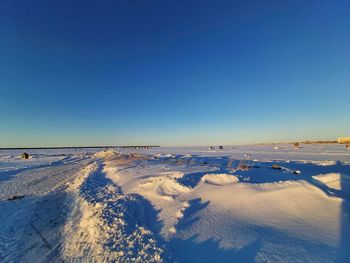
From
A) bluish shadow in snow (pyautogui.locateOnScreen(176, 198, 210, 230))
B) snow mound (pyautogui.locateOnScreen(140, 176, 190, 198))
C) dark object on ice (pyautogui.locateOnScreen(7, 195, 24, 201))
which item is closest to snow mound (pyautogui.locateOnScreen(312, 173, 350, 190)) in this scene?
bluish shadow in snow (pyautogui.locateOnScreen(176, 198, 210, 230))

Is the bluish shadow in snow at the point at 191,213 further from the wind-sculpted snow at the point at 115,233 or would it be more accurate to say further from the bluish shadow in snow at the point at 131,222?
the wind-sculpted snow at the point at 115,233

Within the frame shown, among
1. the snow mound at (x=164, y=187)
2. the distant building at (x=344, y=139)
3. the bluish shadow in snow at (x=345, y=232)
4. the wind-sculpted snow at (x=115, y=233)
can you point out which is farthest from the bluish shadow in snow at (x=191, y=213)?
the distant building at (x=344, y=139)

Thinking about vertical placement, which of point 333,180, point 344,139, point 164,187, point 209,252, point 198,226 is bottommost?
point 209,252

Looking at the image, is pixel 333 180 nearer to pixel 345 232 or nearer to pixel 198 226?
pixel 345 232

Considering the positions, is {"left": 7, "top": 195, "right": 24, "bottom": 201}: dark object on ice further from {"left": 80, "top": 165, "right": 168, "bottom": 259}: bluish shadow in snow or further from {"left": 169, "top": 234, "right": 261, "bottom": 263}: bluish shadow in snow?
{"left": 169, "top": 234, "right": 261, "bottom": 263}: bluish shadow in snow

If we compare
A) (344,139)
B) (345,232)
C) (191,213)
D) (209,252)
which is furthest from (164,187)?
(344,139)

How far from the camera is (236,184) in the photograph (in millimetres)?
8078

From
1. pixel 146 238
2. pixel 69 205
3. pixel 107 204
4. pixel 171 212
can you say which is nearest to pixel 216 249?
pixel 146 238

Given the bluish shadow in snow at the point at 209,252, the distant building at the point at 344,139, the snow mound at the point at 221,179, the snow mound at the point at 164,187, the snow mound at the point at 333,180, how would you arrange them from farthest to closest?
the distant building at the point at 344,139 → the snow mound at the point at 221,179 → the snow mound at the point at 164,187 → the snow mound at the point at 333,180 → the bluish shadow in snow at the point at 209,252

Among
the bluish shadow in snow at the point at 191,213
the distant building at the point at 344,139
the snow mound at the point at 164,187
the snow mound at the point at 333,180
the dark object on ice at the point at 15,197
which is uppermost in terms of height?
the distant building at the point at 344,139

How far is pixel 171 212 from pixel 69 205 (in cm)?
594

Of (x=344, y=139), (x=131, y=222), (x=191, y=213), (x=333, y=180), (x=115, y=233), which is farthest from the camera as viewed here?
(x=344, y=139)

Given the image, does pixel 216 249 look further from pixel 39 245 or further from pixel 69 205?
pixel 69 205

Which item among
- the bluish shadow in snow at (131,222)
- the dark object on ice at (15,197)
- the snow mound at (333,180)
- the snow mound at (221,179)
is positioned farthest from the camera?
the dark object on ice at (15,197)
